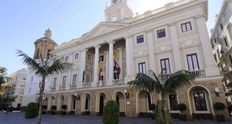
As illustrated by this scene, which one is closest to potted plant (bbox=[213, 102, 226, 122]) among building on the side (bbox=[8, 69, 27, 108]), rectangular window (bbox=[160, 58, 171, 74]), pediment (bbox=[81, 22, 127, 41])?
rectangular window (bbox=[160, 58, 171, 74])

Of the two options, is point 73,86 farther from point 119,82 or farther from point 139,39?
point 139,39

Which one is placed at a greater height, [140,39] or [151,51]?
[140,39]

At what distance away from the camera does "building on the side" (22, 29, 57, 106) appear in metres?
36.7

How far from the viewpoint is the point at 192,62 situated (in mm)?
16562

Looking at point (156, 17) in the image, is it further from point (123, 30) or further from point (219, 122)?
point (219, 122)

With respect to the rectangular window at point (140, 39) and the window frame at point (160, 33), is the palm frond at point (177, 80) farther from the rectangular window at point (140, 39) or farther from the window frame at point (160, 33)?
the rectangular window at point (140, 39)

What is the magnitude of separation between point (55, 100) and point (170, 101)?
1920 cm

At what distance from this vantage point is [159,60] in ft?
61.2

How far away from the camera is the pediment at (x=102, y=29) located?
23.3 m

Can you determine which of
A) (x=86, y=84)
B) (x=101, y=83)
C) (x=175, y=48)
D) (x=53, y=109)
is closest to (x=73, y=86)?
(x=86, y=84)

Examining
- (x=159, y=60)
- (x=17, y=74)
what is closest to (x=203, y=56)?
(x=159, y=60)

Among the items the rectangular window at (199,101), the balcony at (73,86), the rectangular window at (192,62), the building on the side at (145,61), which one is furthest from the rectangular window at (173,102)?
the balcony at (73,86)

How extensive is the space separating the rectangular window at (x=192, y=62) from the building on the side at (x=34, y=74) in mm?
30476

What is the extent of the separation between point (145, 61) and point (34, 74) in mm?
29240
